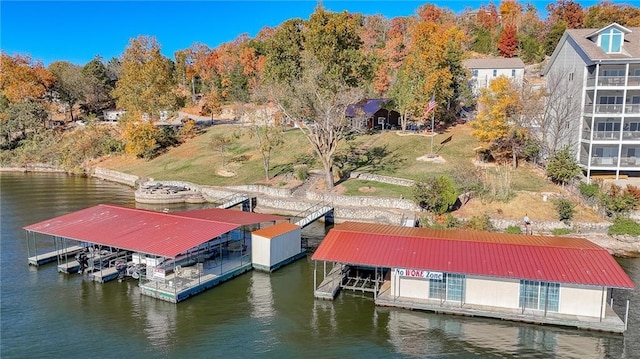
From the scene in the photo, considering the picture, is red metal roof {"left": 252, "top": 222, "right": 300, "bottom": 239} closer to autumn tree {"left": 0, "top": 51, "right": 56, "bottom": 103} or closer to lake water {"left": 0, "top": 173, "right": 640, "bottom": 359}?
lake water {"left": 0, "top": 173, "right": 640, "bottom": 359}

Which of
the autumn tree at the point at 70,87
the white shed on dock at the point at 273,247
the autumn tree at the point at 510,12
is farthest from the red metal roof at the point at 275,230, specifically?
the autumn tree at the point at 510,12

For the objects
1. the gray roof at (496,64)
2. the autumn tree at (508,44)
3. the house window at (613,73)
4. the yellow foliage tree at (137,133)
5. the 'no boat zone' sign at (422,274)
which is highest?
the autumn tree at (508,44)

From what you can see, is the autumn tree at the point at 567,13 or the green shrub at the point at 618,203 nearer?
the green shrub at the point at 618,203

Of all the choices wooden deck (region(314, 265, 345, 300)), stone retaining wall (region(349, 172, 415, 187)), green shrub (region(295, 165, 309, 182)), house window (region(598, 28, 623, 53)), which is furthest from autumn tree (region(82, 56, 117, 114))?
house window (region(598, 28, 623, 53))

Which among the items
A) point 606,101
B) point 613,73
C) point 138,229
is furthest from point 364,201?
point 613,73

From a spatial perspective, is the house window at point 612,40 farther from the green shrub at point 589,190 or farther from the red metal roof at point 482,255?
the red metal roof at point 482,255

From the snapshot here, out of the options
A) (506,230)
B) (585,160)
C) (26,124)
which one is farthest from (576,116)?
(26,124)
